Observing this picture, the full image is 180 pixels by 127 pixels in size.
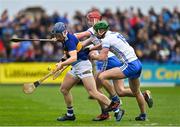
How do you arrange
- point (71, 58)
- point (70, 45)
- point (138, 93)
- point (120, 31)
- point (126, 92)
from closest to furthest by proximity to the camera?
point (71, 58) < point (70, 45) < point (138, 93) < point (126, 92) < point (120, 31)

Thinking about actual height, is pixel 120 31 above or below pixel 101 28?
below

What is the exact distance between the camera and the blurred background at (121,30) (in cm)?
3672

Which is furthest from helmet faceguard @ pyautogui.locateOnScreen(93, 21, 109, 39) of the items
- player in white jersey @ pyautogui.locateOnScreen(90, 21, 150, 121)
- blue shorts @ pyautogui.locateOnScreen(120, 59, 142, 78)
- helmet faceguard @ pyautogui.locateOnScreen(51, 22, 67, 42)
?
blue shorts @ pyautogui.locateOnScreen(120, 59, 142, 78)

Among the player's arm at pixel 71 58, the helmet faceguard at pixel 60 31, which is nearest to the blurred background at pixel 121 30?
the helmet faceguard at pixel 60 31

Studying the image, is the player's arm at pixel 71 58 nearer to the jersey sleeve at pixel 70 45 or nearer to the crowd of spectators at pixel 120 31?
the jersey sleeve at pixel 70 45

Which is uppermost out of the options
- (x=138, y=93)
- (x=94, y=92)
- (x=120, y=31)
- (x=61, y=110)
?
(x=94, y=92)

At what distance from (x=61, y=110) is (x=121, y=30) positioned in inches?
653

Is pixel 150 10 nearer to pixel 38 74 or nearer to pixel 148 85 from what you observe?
pixel 148 85

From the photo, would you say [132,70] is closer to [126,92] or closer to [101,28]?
[101,28]

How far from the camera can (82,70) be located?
17531 millimetres

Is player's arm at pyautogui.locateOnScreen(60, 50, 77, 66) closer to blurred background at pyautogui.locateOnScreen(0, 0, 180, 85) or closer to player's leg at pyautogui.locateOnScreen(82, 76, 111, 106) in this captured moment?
player's leg at pyautogui.locateOnScreen(82, 76, 111, 106)

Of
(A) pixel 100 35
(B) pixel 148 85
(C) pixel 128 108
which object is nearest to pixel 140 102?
(A) pixel 100 35

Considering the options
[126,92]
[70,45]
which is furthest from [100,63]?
[70,45]

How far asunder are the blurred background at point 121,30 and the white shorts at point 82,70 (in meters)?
18.4
